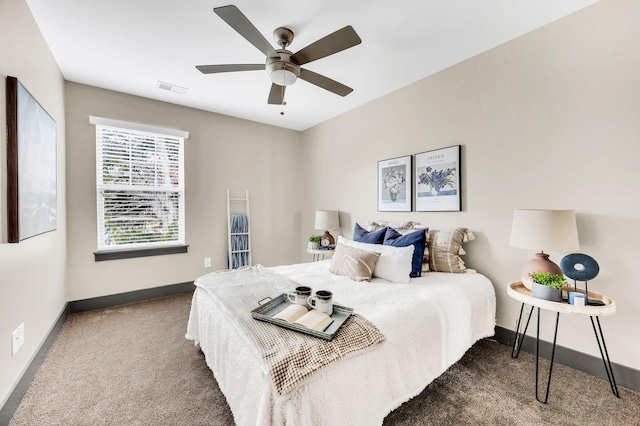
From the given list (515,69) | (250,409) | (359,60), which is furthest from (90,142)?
(515,69)

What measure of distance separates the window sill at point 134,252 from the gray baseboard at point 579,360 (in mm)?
3774

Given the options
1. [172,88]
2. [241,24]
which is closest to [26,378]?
[241,24]

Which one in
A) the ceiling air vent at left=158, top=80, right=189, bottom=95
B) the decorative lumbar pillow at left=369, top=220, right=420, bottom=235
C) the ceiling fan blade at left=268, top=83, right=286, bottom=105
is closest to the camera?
the ceiling fan blade at left=268, top=83, right=286, bottom=105

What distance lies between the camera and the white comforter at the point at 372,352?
42.9 inches

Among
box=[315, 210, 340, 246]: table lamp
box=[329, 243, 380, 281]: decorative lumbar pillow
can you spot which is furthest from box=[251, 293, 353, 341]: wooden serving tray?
Answer: box=[315, 210, 340, 246]: table lamp

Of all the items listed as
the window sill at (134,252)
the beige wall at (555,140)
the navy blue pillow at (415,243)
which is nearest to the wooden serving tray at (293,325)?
the navy blue pillow at (415,243)

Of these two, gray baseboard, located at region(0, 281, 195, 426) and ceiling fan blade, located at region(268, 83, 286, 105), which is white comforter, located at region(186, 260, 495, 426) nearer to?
gray baseboard, located at region(0, 281, 195, 426)

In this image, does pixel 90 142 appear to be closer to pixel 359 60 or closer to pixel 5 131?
pixel 5 131

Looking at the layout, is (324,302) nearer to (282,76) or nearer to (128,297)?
(282,76)

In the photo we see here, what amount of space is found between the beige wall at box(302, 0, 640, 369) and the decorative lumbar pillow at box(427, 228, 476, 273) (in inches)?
6.3

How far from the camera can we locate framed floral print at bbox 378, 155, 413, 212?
308 cm

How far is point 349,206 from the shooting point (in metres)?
3.89

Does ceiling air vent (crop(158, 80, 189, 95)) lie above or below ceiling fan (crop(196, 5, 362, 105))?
above

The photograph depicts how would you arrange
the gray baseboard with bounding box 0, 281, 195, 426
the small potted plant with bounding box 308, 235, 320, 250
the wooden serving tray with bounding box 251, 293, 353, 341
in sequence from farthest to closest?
the small potted plant with bounding box 308, 235, 320, 250 < the gray baseboard with bounding box 0, 281, 195, 426 < the wooden serving tray with bounding box 251, 293, 353, 341
